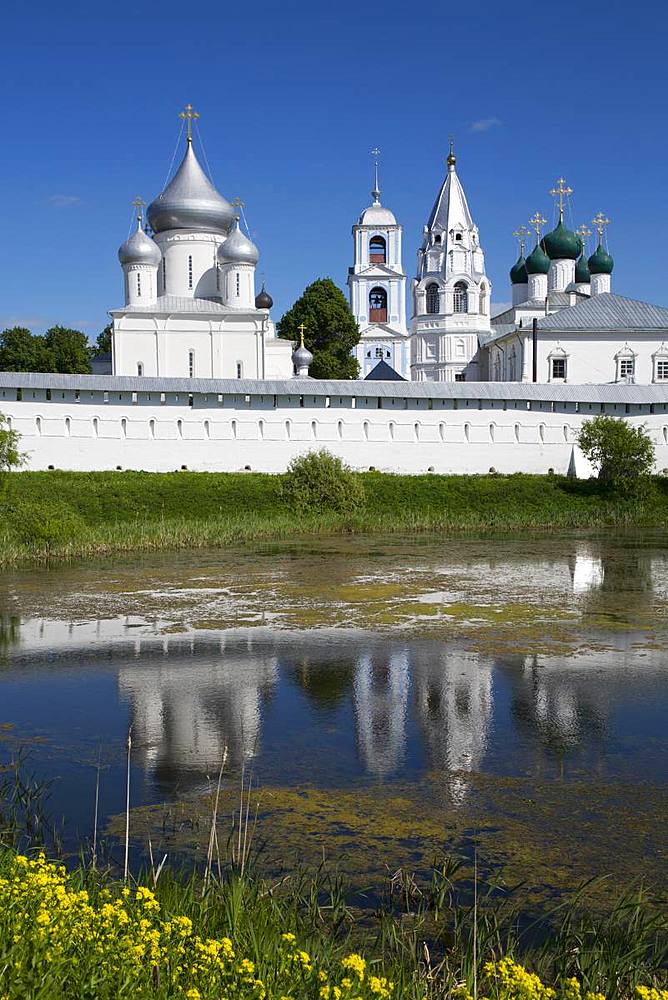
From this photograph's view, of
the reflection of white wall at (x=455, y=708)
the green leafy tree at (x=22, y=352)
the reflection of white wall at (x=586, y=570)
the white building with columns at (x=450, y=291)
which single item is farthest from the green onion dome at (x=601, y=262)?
the reflection of white wall at (x=455, y=708)

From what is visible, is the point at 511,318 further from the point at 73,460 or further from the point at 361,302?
the point at 73,460

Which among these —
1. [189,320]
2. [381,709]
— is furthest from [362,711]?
[189,320]

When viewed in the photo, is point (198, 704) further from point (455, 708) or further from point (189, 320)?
point (189, 320)

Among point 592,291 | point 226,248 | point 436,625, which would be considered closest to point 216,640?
point 436,625

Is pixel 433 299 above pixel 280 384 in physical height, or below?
above

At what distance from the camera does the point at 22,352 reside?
3616 centimetres

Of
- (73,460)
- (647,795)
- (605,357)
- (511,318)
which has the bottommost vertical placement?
(647,795)

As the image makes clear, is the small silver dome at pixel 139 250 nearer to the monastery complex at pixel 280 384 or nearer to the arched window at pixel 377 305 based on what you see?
the monastery complex at pixel 280 384

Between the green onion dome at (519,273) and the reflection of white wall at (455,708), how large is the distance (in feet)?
110

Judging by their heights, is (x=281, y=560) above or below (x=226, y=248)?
below

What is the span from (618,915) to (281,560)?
31.1ft

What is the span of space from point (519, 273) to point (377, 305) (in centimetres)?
705

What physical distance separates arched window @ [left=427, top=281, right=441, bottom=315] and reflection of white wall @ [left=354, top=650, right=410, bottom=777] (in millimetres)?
36399

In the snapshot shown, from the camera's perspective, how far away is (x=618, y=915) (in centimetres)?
325
